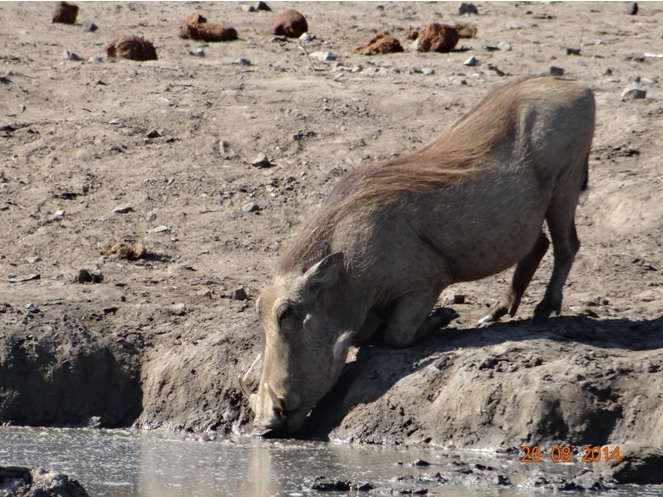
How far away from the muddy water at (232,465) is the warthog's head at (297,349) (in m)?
0.17

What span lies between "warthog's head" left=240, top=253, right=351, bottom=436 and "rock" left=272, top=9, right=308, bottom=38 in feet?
25.3

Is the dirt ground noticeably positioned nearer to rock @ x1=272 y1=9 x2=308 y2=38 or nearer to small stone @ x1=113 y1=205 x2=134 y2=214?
small stone @ x1=113 y1=205 x2=134 y2=214

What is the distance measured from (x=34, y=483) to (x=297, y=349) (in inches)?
102

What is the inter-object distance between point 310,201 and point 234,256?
0.98m

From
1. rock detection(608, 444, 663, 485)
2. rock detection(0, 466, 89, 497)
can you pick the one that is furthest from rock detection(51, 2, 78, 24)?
rock detection(0, 466, 89, 497)

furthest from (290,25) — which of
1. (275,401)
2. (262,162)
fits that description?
(275,401)

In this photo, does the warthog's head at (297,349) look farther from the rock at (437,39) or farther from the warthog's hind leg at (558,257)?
the rock at (437,39)

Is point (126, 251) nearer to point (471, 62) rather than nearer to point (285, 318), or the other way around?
point (285, 318)

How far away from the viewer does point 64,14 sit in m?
15.2

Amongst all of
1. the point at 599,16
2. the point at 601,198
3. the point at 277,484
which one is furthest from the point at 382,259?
the point at 599,16

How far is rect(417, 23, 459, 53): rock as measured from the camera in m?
13.6

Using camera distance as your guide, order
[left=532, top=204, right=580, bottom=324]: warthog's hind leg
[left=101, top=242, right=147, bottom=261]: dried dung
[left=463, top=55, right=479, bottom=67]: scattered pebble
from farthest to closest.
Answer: [left=463, top=55, right=479, bottom=67]: scattered pebble, [left=101, top=242, right=147, bottom=261]: dried dung, [left=532, top=204, right=580, bottom=324]: warthog's hind leg

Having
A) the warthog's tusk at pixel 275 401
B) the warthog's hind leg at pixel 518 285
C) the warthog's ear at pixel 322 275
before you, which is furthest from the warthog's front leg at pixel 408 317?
the warthog's tusk at pixel 275 401
